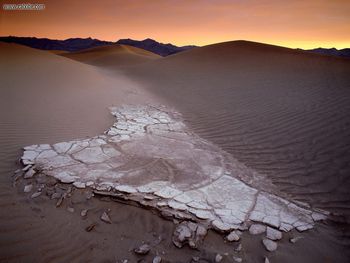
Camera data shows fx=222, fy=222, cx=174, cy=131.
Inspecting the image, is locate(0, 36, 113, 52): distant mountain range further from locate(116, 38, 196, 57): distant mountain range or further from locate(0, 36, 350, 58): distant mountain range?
locate(116, 38, 196, 57): distant mountain range

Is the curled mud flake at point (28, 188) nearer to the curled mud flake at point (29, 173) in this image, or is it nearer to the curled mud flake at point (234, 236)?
the curled mud flake at point (29, 173)

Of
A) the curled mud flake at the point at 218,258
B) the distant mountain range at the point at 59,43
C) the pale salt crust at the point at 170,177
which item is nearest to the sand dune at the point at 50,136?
the pale salt crust at the point at 170,177

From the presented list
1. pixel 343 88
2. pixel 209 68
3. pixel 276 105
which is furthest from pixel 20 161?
pixel 209 68

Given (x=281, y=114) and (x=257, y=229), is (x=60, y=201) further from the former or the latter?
(x=281, y=114)

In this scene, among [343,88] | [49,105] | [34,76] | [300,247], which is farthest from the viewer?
[34,76]

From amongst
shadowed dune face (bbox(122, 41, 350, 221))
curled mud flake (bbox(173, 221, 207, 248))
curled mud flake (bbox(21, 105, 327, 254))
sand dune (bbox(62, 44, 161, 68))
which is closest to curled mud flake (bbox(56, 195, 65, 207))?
curled mud flake (bbox(21, 105, 327, 254))

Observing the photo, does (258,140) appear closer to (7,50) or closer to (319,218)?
(319,218)
